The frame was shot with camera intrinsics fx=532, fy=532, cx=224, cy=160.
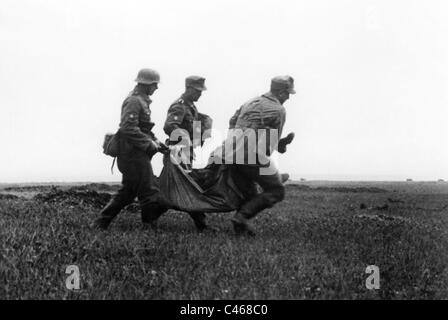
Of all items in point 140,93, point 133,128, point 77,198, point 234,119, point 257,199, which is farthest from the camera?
point 77,198

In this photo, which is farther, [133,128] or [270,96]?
[270,96]

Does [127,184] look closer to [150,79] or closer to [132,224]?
[132,224]

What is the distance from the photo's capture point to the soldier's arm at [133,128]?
776cm

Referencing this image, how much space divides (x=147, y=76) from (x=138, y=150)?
113cm

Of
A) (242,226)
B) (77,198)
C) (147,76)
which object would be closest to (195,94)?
(147,76)

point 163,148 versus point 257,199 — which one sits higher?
point 163,148

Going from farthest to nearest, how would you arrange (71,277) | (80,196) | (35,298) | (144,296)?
1. (80,196)
2. (71,277)
3. (144,296)
4. (35,298)

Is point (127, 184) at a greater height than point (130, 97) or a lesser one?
lesser

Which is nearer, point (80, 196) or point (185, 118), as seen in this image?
point (185, 118)

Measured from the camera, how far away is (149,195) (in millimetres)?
8164

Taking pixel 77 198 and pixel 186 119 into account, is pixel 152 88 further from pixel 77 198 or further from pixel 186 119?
pixel 77 198
